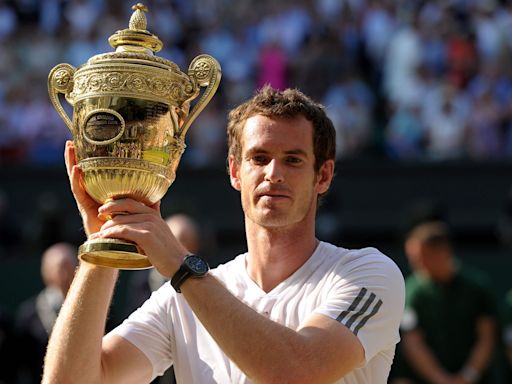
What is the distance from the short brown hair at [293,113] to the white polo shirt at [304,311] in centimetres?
37

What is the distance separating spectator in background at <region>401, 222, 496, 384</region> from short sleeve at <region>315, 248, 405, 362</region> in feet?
15.2

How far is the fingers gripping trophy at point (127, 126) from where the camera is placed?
404 centimetres

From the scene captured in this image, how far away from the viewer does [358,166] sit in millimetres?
13305

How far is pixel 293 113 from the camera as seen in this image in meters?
4.27

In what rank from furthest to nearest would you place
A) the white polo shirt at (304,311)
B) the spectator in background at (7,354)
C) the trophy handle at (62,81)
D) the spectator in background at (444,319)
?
1. the spectator in background at (7,354)
2. the spectator in background at (444,319)
3. the trophy handle at (62,81)
4. the white polo shirt at (304,311)

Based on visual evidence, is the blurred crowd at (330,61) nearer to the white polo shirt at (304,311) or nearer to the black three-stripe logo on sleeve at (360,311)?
the white polo shirt at (304,311)

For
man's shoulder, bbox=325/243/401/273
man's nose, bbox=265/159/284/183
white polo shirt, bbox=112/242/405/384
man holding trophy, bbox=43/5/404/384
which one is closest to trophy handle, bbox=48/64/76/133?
man holding trophy, bbox=43/5/404/384

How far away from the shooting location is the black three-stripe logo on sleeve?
408cm

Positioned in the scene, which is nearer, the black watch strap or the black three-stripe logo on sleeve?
the black watch strap

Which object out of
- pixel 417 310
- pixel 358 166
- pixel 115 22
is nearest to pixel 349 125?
pixel 358 166

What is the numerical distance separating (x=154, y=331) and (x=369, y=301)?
0.79 meters

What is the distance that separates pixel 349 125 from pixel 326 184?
9.29 metres

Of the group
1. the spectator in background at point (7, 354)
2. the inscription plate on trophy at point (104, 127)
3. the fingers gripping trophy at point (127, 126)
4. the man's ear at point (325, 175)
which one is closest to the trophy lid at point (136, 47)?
the fingers gripping trophy at point (127, 126)

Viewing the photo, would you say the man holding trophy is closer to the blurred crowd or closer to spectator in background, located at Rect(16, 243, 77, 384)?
spectator in background, located at Rect(16, 243, 77, 384)
